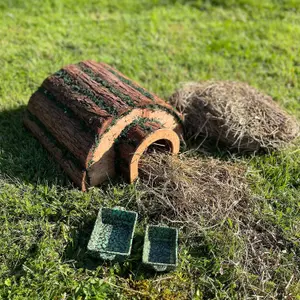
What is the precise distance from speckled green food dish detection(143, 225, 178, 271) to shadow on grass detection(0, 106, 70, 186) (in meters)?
1.02

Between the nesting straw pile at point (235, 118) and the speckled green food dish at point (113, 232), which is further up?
the nesting straw pile at point (235, 118)

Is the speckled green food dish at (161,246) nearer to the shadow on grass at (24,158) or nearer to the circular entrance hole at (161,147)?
the circular entrance hole at (161,147)

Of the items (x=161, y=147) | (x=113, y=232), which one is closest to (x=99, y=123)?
(x=161, y=147)

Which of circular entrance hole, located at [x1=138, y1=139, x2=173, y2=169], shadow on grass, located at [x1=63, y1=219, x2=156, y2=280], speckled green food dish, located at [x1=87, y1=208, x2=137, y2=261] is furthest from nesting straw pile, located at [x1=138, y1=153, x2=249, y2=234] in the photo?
shadow on grass, located at [x1=63, y1=219, x2=156, y2=280]

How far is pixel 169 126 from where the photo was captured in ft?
12.6

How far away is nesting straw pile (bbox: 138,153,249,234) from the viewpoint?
11.1 feet

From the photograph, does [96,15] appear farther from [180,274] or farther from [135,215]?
[180,274]

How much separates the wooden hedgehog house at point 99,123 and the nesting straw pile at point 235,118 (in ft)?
1.56

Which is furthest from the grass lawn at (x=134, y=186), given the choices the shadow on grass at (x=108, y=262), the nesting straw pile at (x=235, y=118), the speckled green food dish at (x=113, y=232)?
the nesting straw pile at (x=235, y=118)

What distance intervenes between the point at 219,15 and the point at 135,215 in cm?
511

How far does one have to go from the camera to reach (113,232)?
3.30 meters

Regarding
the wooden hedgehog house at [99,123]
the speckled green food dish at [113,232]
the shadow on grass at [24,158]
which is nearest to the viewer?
the speckled green food dish at [113,232]

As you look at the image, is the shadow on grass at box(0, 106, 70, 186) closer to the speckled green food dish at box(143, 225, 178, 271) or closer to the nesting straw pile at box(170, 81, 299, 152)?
the speckled green food dish at box(143, 225, 178, 271)

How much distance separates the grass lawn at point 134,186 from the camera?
2.96 meters
